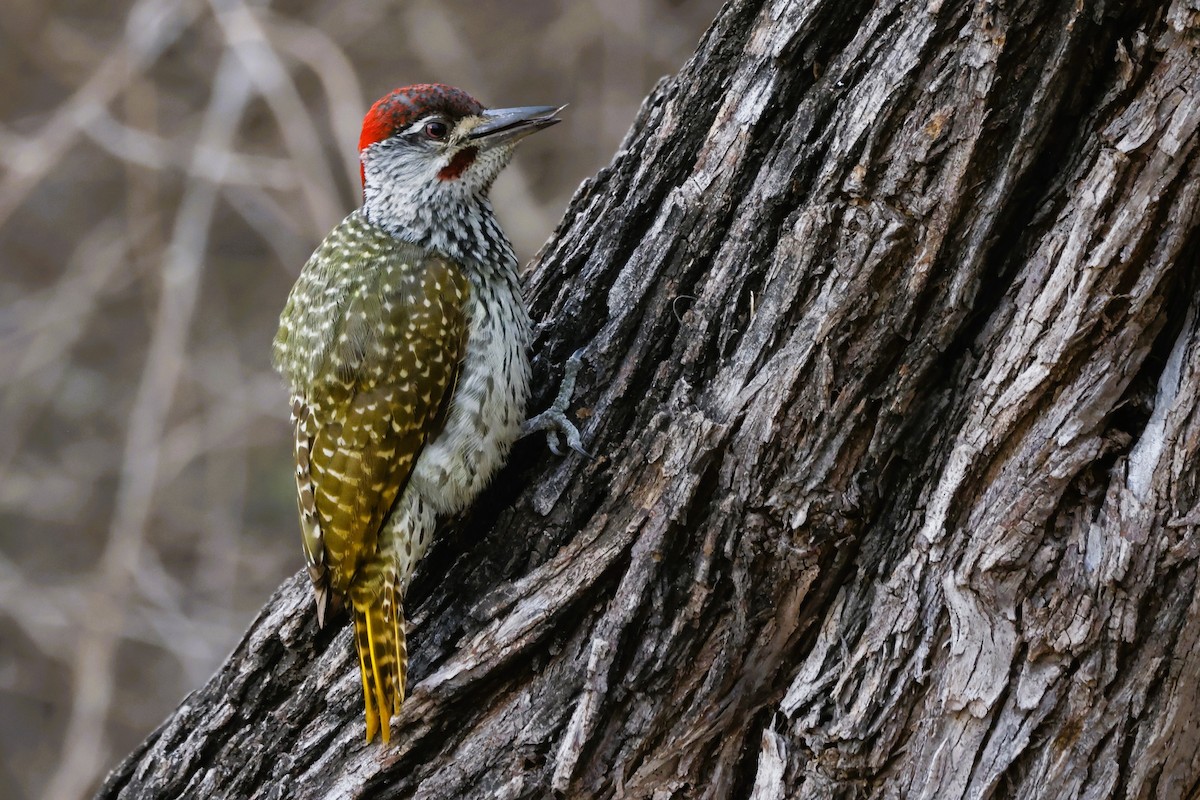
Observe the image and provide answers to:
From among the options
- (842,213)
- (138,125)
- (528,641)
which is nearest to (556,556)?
(528,641)

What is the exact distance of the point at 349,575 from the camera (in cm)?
300

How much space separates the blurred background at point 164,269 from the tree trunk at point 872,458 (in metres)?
3.45

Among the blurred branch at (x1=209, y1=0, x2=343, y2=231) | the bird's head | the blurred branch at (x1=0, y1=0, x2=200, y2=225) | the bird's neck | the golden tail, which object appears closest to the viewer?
the golden tail

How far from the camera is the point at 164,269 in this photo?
6.30 m

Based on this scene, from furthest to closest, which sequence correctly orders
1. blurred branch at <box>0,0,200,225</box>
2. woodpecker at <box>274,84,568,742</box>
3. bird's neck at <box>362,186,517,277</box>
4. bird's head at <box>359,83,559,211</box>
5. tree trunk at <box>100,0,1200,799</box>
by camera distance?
blurred branch at <box>0,0,200,225</box> → bird's head at <box>359,83,559,211</box> → bird's neck at <box>362,186,517,277</box> → woodpecker at <box>274,84,568,742</box> → tree trunk at <box>100,0,1200,799</box>

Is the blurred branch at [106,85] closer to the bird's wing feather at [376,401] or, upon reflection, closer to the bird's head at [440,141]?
the bird's head at [440,141]

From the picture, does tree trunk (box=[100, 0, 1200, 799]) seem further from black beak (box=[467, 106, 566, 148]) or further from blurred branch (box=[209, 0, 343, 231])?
blurred branch (box=[209, 0, 343, 231])

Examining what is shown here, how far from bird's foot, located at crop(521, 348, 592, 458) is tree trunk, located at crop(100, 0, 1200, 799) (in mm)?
45

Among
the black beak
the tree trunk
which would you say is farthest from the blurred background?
the tree trunk

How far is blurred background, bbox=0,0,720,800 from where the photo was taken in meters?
6.05

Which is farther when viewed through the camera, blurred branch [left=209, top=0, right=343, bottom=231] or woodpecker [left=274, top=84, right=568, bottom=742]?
blurred branch [left=209, top=0, right=343, bottom=231]

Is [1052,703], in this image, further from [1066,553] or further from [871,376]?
[871,376]

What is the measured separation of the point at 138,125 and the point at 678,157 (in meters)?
4.41

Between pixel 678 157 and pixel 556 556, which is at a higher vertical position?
pixel 678 157
